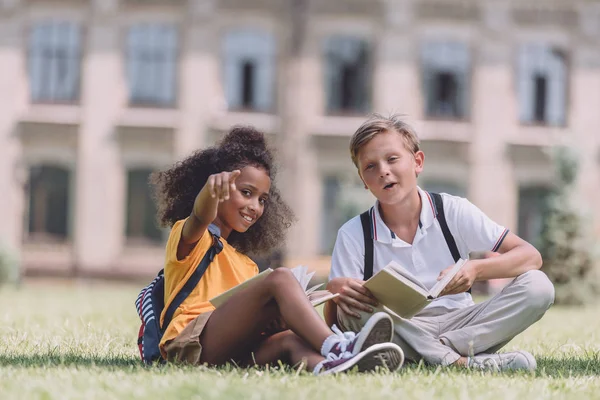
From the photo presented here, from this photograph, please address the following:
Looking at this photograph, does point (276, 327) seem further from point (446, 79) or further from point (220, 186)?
point (446, 79)

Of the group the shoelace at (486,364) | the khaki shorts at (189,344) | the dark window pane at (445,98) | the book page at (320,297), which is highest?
the dark window pane at (445,98)

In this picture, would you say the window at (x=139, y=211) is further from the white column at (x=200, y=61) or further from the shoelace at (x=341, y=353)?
the shoelace at (x=341, y=353)

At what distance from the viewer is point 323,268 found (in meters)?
20.0

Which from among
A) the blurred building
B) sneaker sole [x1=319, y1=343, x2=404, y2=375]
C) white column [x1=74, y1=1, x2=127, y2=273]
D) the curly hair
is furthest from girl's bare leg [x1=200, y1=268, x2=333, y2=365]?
white column [x1=74, y1=1, x2=127, y2=273]

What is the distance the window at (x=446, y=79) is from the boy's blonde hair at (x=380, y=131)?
19.6m

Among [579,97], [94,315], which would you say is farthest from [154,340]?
[579,97]

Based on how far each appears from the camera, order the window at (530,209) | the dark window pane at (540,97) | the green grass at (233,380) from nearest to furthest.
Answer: the green grass at (233,380), the window at (530,209), the dark window pane at (540,97)

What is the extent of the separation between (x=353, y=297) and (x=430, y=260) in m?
0.61

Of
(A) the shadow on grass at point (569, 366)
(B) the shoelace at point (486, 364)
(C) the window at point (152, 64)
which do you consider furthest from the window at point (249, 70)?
(B) the shoelace at point (486, 364)

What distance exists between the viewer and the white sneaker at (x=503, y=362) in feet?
15.9

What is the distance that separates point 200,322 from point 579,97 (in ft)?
70.9

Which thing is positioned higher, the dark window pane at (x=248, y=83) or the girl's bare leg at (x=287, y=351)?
the dark window pane at (x=248, y=83)

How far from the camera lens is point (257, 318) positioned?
458 cm

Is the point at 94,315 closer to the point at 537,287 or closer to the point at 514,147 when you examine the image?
the point at 537,287
